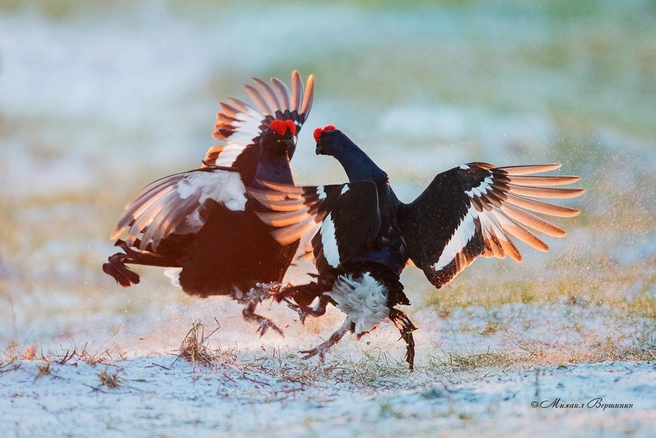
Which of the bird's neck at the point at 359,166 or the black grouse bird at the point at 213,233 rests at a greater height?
the bird's neck at the point at 359,166

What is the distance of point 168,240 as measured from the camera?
536 centimetres

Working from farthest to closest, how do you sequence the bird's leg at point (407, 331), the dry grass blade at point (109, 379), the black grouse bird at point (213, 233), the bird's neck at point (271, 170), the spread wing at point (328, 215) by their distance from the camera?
the bird's neck at point (271, 170) → the black grouse bird at point (213, 233) → the bird's leg at point (407, 331) → the spread wing at point (328, 215) → the dry grass blade at point (109, 379)

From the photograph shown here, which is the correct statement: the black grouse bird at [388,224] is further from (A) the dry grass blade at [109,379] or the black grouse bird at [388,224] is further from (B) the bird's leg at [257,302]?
(A) the dry grass blade at [109,379]

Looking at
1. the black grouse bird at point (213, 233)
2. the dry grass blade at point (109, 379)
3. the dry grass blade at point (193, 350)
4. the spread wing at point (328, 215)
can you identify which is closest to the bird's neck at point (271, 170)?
the black grouse bird at point (213, 233)

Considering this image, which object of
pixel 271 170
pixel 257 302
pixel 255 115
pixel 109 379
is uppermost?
pixel 255 115

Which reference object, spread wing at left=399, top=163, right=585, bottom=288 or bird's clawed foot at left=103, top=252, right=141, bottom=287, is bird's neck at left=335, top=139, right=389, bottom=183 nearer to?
spread wing at left=399, top=163, right=585, bottom=288

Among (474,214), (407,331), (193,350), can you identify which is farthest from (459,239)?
(193,350)

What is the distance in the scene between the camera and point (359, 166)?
199 inches

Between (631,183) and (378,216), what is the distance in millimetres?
4792

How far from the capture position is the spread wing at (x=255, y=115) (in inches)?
243

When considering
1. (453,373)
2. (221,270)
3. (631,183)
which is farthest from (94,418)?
(631,183)

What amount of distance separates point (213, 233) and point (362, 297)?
1.06m

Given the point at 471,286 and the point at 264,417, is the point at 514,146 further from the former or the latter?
the point at 264,417

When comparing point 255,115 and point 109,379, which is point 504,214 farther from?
point 109,379
